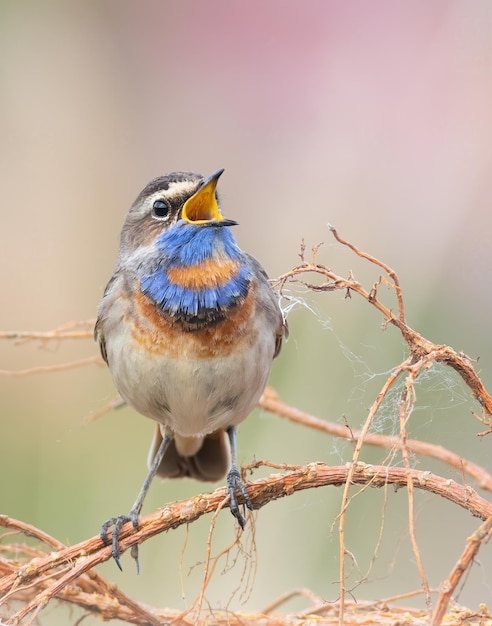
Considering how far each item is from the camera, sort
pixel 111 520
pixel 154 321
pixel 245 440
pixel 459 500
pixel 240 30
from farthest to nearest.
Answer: pixel 240 30 → pixel 245 440 → pixel 154 321 → pixel 111 520 → pixel 459 500

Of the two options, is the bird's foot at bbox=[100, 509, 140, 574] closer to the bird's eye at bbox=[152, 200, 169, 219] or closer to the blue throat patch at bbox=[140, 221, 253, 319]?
the blue throat patch at bbox=[140, 221, 253, 319]

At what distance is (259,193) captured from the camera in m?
4.56

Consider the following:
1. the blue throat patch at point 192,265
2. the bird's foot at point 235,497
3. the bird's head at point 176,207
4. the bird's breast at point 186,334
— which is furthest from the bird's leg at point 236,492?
the bird's head at point 176,207

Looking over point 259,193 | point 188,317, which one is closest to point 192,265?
point 188,317

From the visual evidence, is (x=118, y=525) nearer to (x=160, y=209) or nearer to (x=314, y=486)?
(x=314, y=486)

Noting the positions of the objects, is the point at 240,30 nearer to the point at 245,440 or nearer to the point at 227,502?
the point at 245,440

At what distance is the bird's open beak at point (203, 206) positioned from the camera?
2.52 m

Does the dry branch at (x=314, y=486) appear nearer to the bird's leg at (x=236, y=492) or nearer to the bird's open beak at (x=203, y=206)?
the bird's leg at (x=236, y=492)

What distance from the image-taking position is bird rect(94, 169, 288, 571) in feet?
8.32

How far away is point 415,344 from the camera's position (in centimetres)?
182

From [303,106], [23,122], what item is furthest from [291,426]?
[23,122]

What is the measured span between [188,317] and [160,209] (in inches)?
13.9

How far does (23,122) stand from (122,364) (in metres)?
2.48

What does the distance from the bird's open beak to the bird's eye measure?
69 millimetres
